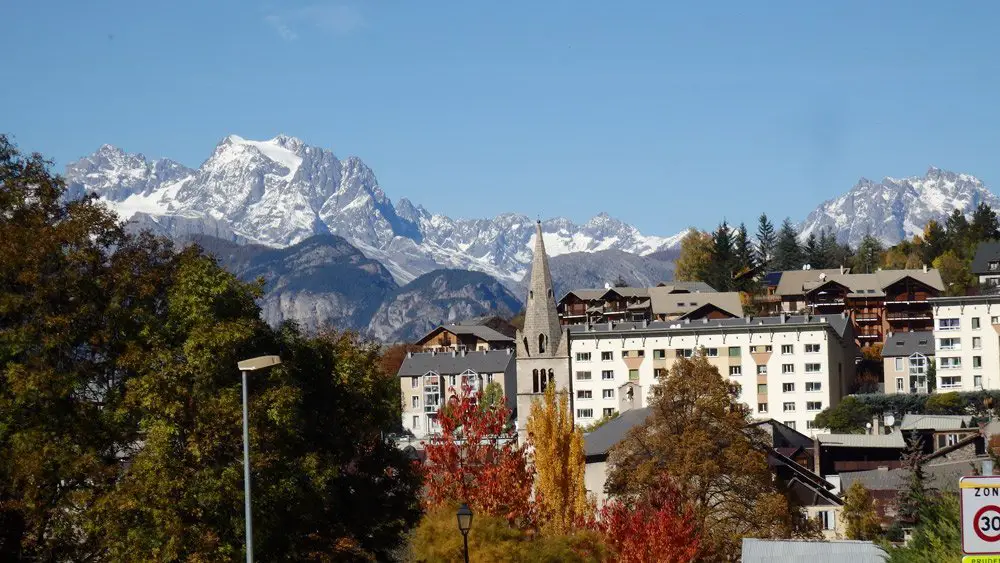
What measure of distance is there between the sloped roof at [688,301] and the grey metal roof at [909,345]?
20.9 metres

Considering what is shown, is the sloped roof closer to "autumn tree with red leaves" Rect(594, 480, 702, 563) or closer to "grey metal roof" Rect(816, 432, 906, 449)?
"grey metal roof" Rect(816, 432, 906, 449)

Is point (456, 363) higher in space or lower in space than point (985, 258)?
lower

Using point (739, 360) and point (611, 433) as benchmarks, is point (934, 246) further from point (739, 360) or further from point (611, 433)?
point (611, 433)

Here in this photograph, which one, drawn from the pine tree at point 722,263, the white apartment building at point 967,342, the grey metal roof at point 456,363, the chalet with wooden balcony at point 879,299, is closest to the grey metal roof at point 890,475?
the white apartment building at point 967,342

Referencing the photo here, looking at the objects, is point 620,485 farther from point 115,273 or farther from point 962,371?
point 962,371

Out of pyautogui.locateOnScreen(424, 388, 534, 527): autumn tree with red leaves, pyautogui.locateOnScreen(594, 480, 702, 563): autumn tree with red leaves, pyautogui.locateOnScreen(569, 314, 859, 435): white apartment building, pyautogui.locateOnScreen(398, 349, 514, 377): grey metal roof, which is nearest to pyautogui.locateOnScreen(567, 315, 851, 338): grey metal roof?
pyautogui.locateOnScreen(569, 314, 859, 435): white apartment building

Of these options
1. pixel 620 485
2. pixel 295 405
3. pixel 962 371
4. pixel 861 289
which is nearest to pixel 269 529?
pixel 295 405

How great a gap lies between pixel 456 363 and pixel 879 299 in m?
50.0

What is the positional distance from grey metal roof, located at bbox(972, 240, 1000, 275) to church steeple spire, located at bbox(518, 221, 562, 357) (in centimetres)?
4748

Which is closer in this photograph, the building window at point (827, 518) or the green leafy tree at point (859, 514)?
the green leafy tree at point (859, 514)

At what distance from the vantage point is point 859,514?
76062 millimetres

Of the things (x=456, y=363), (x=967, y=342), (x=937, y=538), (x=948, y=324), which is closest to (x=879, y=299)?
(x=948, y=324)

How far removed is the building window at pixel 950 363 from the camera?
125750 millimetres

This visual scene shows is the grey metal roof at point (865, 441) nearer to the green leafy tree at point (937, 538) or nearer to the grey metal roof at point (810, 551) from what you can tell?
the grey metal roof at point (810, 551)
